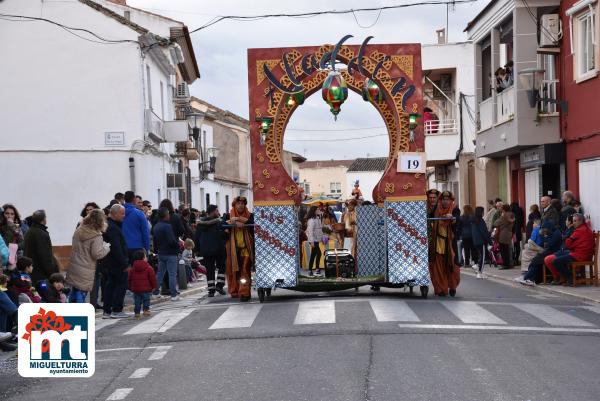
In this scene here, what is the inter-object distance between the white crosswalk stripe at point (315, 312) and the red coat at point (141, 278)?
239cm

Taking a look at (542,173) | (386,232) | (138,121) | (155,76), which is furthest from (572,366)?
(155,76)

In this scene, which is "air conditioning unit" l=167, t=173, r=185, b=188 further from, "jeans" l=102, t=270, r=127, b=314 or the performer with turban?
"jeans" l=102, t=270, r=127, b=314

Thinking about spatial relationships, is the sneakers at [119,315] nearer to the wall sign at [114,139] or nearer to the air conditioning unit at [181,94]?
the wall sign at [114,139]

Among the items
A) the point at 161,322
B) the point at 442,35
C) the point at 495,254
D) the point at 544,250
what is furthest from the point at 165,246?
the point at 442,35

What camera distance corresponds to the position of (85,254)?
1528 cm

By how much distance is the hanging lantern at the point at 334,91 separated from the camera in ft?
54.7

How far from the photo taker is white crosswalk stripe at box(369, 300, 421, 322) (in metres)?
13.6

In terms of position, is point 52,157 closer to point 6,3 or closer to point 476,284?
point 6,3

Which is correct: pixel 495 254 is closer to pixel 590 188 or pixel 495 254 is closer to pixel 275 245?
pixel 590 188

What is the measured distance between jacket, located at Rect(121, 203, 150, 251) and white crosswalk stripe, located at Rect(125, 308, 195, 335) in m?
1.65

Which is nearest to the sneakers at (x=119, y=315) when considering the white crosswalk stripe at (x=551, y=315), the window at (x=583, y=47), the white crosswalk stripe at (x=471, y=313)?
the white crosswalk stripe at (x=471, y=313)

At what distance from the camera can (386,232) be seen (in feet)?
57.3

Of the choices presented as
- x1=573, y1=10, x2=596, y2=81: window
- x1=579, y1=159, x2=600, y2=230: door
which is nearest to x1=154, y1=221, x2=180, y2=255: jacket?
x1=579, y1=159, x2=600, y2=230: door

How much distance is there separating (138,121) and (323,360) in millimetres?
20571
